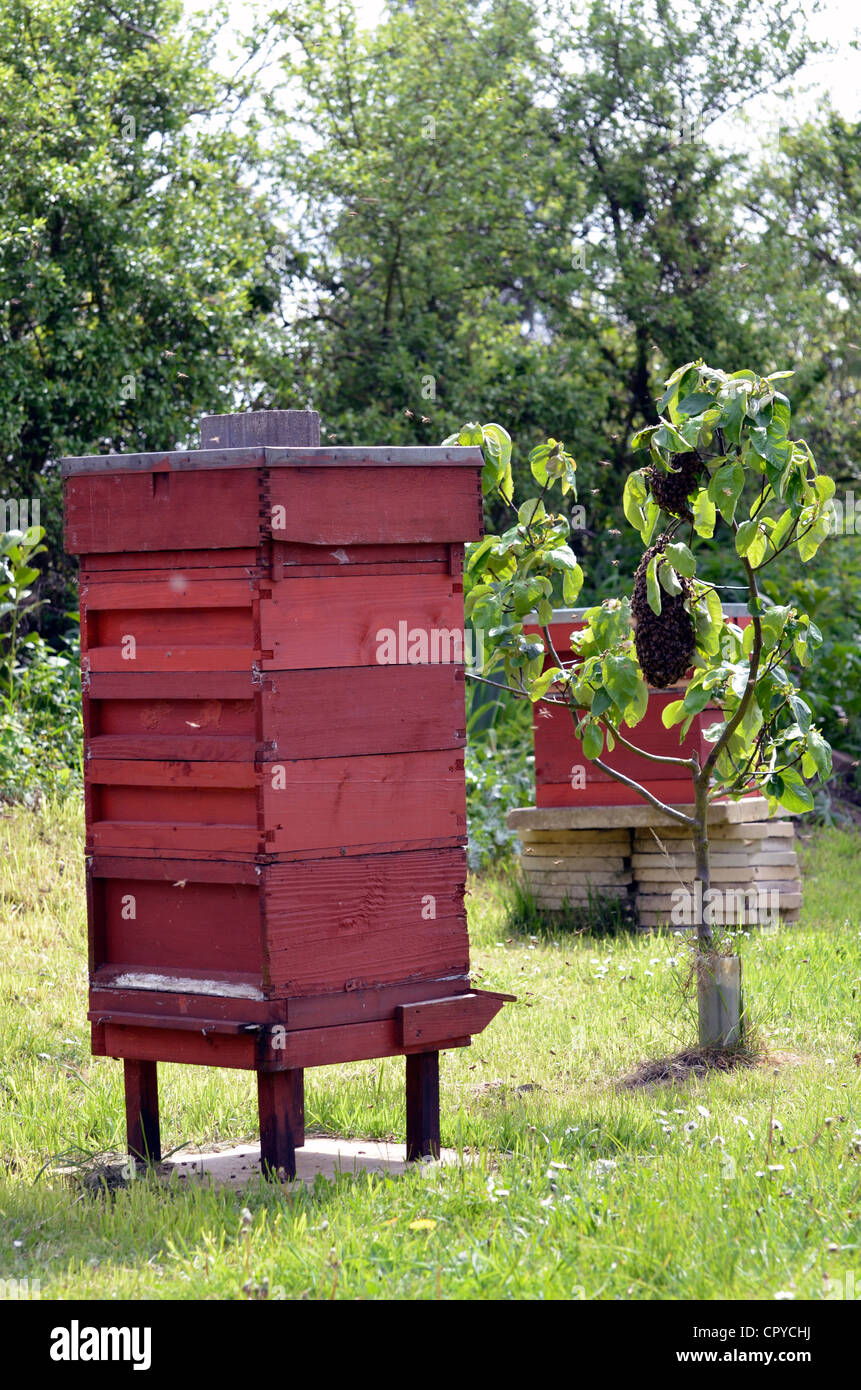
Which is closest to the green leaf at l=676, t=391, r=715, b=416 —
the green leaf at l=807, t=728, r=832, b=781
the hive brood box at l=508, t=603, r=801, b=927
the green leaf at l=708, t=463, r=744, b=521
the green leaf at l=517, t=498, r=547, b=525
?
the green leaf at l=708, t=463, r=744, b=521

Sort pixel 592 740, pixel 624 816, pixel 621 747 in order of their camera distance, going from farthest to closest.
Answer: pixel 621 747, pixel 624 816, pixel 592 740

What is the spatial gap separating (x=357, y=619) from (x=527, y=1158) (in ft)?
4.87

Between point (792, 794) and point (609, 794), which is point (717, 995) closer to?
point (792, 794)

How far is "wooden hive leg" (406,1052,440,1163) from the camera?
12.6 feet

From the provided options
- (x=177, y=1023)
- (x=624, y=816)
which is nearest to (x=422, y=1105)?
(x=177, y=1023)

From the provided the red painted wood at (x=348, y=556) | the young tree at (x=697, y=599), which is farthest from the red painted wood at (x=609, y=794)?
the red painted wood at (x=348, y=556)

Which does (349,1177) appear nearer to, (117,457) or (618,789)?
(117,457)

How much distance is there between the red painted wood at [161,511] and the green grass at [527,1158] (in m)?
1.67

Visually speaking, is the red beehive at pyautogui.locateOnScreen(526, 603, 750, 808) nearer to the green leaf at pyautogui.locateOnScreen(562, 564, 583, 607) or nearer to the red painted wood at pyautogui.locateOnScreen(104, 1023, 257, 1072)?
the green leaf at pyautogui.locateOnScreen(562, 564, 583, 607)

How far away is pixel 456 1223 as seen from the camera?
10.3ft

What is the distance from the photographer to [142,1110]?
395 cm

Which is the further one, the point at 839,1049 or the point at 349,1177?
the point at 839,1049

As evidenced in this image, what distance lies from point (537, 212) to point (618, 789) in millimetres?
8346
